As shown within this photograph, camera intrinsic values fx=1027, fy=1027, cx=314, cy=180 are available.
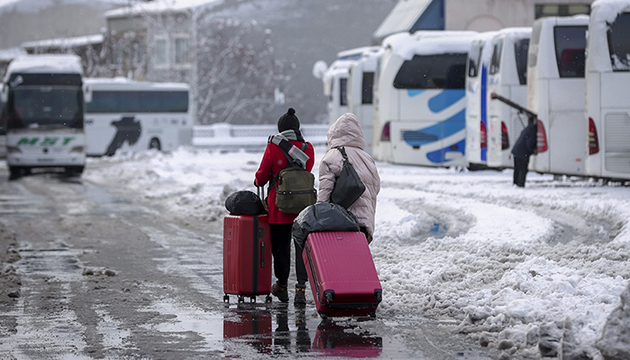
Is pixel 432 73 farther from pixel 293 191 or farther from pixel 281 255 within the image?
pixel 293 191

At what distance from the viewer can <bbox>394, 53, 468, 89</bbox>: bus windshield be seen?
25.9 m

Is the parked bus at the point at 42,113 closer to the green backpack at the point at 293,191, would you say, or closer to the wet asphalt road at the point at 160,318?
the wet asphalt road at the point at 160,318

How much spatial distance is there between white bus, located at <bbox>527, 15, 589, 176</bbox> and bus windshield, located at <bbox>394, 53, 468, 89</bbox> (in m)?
6.44

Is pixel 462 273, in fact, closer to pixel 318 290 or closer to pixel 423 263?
pixel 423 263

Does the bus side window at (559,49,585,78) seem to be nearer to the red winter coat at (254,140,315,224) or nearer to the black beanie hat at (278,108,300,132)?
the black beanie hat at (278,108,300,132)

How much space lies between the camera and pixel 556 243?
447 inches

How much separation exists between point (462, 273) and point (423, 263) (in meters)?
0.57

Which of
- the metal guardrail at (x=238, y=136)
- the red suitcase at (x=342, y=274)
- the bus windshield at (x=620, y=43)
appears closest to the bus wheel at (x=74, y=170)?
the bus windshield at (x=620, y=43)

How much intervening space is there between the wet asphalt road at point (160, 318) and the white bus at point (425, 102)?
1305 cm

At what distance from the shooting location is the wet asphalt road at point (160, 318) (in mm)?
Result: 6383

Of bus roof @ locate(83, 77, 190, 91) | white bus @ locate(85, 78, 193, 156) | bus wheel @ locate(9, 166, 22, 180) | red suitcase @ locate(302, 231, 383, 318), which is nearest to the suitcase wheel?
red suitcase @ locate(302, 231, 383, 318)

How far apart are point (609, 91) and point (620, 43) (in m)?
0.84

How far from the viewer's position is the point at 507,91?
2181cm

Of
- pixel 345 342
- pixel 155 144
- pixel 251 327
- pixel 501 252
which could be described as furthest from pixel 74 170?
pixel 345 342
